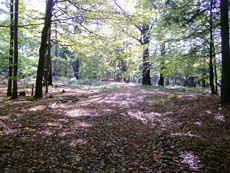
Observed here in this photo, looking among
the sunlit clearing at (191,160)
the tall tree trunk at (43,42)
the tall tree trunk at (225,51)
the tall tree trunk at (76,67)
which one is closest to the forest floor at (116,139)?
the sunlit clearing at (191,160)

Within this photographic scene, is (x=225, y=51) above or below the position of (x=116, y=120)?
above

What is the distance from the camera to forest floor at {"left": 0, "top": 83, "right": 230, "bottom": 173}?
6.56 meters

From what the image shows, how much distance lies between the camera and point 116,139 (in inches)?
337

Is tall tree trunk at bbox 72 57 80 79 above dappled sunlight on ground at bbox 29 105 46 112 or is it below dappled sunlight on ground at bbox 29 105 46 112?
above

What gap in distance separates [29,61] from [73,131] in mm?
16958

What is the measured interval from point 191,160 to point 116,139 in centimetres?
247

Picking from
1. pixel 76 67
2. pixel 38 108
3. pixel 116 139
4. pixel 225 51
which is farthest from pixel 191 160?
pixel 76 67

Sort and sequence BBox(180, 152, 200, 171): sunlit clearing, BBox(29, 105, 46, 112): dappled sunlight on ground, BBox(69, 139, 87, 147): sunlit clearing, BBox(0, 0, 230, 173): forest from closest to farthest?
BBox(180, 152, 200, 171): sunlit clearing
BBox(0, 0, 230, 173): forest
BBox(69, 139, 87, 147): sunlit clearing
BBox(29, 105, 46, 112): dappled sunlight on ground

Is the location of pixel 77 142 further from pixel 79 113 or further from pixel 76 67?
pixel 76 67

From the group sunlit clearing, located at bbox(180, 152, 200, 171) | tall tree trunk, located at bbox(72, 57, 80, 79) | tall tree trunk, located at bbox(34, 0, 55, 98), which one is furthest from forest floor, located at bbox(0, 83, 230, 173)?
tall tree trunk, located at bbox(72, 57, 80, 79)

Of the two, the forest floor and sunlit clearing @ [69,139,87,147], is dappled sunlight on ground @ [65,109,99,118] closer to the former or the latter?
the forest floor

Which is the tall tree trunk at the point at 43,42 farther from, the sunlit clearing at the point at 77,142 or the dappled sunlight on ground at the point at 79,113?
the sunlit clearing at the point at 77,142

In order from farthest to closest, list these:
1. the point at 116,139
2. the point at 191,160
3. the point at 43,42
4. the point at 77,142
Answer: the point at 43,42 < the point at 116,139 < the point at 77,142 < the point at 191,160

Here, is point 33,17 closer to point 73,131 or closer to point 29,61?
point 29,61
